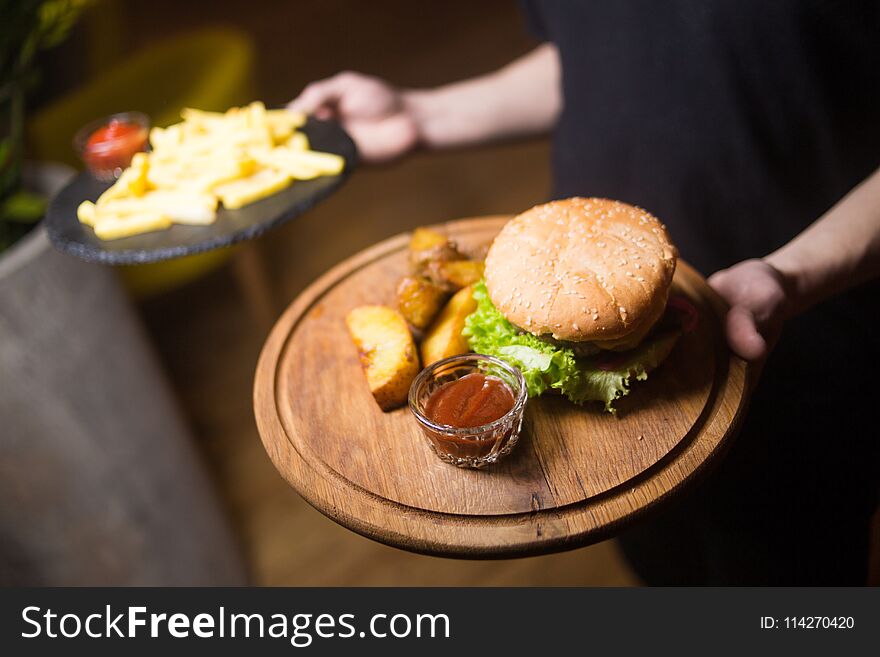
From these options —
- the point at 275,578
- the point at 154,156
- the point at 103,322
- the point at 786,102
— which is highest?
the point at 154,156

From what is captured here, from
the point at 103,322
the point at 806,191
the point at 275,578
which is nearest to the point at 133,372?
the point at 103,322

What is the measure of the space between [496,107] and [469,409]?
3.34ft

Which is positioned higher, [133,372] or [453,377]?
[453,377]

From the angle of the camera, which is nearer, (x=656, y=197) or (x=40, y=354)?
(x=656, y=197)

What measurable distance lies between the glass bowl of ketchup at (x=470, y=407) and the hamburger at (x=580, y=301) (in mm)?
38

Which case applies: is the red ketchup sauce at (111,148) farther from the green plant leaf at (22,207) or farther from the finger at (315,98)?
the finger at (315,98)

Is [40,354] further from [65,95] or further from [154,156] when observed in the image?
[65,95]

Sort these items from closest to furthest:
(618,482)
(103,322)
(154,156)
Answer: (618,482) < (154,156) < (103,322)

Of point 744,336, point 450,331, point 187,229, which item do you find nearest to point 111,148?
point 187,229

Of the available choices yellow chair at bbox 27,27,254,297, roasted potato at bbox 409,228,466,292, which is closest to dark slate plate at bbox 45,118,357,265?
roasted potato at bbox 409,228,466,292

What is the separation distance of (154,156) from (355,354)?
31.7 inches

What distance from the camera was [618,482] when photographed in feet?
3.85

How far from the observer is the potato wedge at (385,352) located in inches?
52.0

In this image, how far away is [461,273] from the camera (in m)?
1.46
